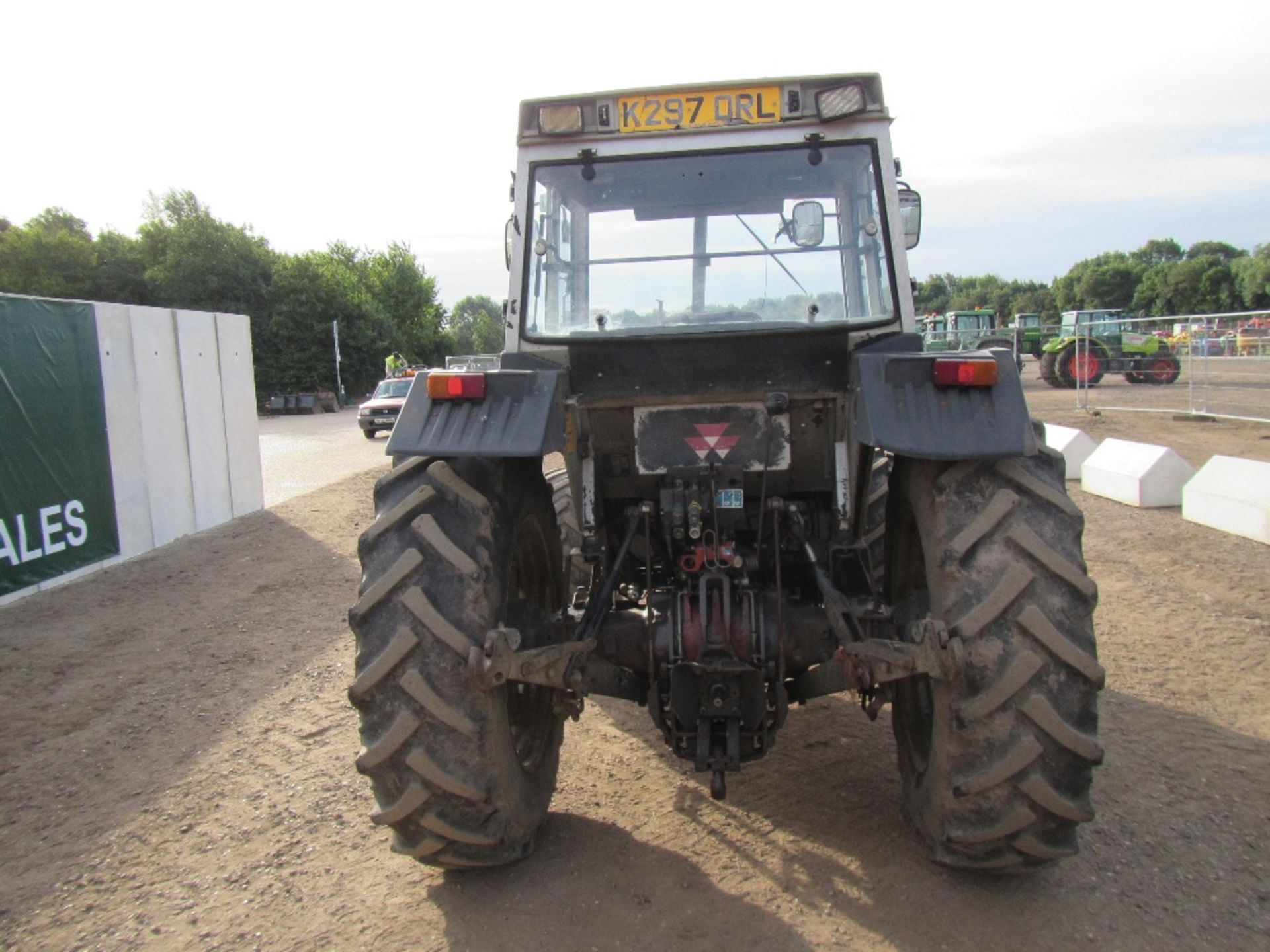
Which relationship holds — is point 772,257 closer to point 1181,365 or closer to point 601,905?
point 601,905

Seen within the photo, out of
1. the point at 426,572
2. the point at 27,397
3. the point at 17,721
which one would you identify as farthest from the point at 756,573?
the point at 27,397

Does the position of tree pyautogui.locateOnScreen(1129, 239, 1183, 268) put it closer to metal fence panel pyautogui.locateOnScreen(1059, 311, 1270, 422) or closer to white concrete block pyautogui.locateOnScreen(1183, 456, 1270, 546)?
metal fence panel pyautogui.locateOnScreen(1059, 311, 1270, 422)

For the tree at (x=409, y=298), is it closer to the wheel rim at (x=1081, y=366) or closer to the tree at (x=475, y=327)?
the tree at (x=475, y=327)

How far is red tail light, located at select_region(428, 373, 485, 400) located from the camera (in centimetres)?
314

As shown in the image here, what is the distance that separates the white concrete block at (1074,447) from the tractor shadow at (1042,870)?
25.4 ft

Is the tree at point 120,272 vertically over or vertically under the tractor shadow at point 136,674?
over

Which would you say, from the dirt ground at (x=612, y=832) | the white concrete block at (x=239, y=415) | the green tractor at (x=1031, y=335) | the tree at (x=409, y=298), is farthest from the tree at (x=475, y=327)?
the dirt ground at (x=612, y=832)

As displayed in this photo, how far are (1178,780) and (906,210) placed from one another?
254cm

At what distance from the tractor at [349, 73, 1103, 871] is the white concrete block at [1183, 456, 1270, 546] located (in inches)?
224

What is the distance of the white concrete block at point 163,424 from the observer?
10.4 m

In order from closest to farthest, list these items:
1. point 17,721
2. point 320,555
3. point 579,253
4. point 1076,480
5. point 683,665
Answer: point 683,665, point 579,253, point 17,721, point 320,555, point 1076,480

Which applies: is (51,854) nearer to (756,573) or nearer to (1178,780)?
(756,573)

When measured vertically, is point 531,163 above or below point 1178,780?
above

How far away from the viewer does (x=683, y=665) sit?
3.24 metres
